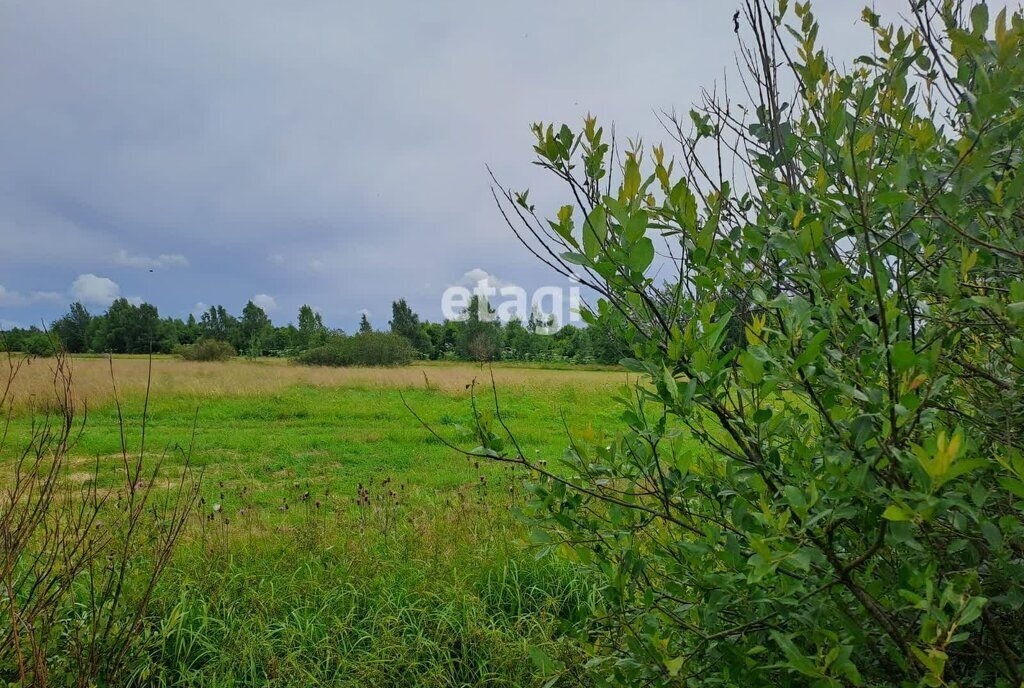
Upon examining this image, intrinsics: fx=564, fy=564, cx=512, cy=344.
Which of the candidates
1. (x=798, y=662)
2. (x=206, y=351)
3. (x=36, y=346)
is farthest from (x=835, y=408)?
(x=206, y=351)

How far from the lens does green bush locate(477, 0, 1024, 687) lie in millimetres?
1117

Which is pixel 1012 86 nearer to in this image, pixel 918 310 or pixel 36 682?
pixel 918 310

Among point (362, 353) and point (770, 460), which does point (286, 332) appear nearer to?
point (362, 353)

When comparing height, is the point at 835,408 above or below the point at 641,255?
below

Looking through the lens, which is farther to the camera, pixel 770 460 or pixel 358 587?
pixel 358 587

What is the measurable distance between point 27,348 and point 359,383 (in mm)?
15696

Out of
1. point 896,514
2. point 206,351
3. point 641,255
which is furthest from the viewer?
point 206,351

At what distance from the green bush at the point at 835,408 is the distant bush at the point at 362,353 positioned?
35423 mm

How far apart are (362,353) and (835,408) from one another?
37563 millimetres

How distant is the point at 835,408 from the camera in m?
1.21

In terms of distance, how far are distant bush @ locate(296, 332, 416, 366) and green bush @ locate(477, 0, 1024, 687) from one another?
116ft

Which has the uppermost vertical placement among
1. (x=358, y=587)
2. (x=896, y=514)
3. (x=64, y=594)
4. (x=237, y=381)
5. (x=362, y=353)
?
(x=362, y=353)

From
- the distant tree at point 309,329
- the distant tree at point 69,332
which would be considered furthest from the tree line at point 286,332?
the distant tree at point 69,332

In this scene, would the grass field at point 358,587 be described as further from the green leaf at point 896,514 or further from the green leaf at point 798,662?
the green leaf at point 896,514
